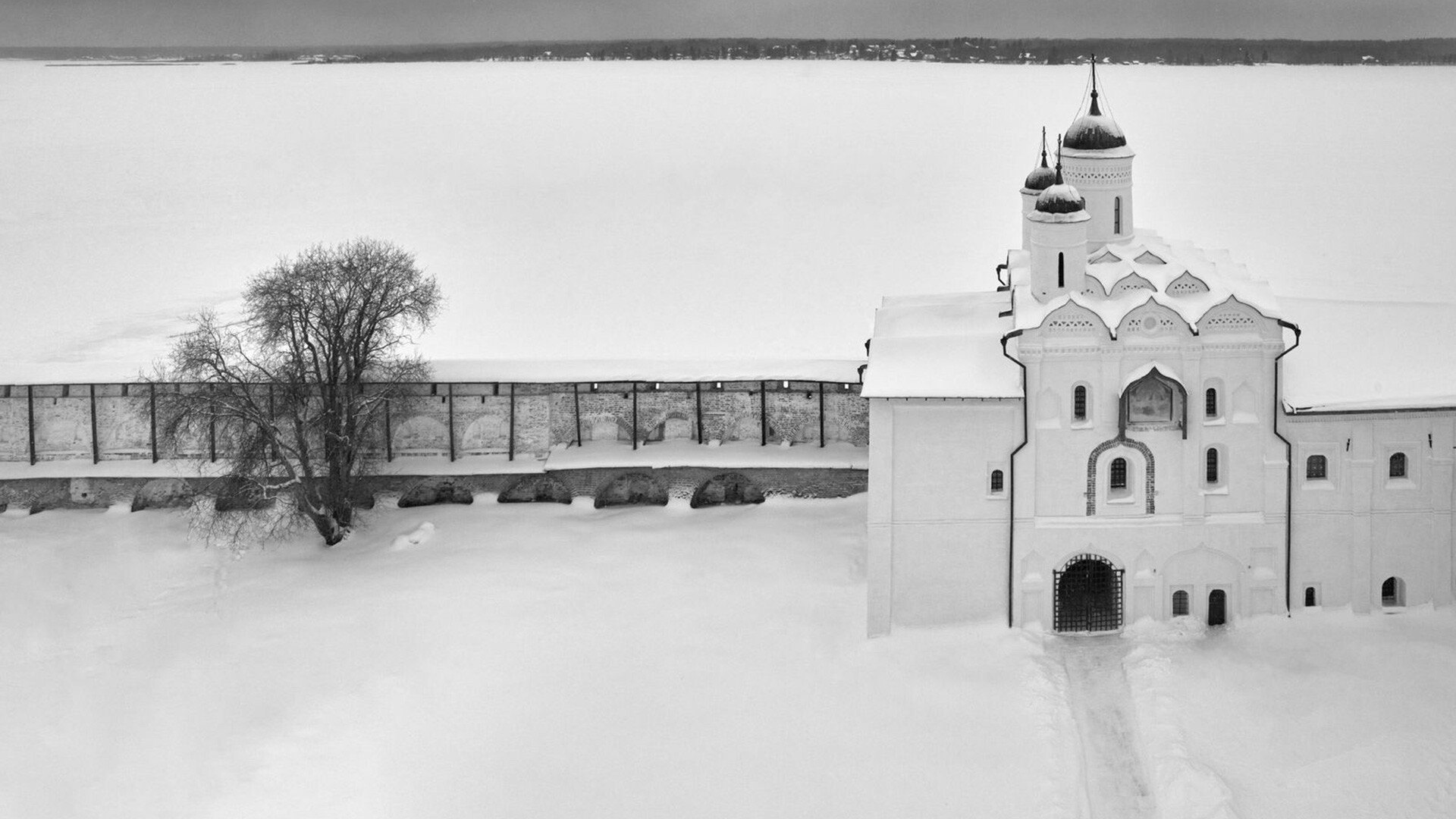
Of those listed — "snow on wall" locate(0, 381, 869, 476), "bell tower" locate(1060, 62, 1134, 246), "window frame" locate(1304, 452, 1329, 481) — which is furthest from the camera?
"snow on wall" locate(0, 381, 869, 476)

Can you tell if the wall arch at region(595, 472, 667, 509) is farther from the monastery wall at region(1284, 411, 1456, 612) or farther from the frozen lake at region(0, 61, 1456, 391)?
the monastery wall at region(1284, 411, 1456, 612)

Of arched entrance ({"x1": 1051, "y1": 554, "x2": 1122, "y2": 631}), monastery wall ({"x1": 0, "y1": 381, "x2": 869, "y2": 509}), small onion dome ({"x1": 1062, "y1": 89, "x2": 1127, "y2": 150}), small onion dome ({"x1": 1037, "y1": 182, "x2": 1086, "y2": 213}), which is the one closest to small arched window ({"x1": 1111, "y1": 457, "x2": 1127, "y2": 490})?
arched entrance ({"x1": 1051, "y1": 554, "x2": 1122, "y2": 631})

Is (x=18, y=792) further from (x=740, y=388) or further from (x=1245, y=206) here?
(x=1245, y=206)

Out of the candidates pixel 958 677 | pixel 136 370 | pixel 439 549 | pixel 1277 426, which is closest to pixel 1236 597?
pixel 1277 426

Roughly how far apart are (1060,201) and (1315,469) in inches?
175

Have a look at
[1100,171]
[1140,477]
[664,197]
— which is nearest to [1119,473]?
[1140,477]

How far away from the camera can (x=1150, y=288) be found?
20844 mm

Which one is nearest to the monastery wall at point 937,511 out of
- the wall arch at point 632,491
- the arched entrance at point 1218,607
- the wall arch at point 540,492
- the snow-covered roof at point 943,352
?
the snow-covered roof at point 943,352

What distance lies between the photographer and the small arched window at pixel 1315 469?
20.8 meters

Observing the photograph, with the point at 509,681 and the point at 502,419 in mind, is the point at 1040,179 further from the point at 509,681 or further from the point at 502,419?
the point at 509,681

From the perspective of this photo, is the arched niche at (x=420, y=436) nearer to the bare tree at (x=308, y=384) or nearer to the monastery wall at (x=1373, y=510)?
the bare tree at (x=308, y=384)

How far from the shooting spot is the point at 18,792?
18516 mm

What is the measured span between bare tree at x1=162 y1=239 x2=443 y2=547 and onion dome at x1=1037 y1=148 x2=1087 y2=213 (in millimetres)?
9712

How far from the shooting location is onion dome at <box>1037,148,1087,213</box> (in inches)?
835
